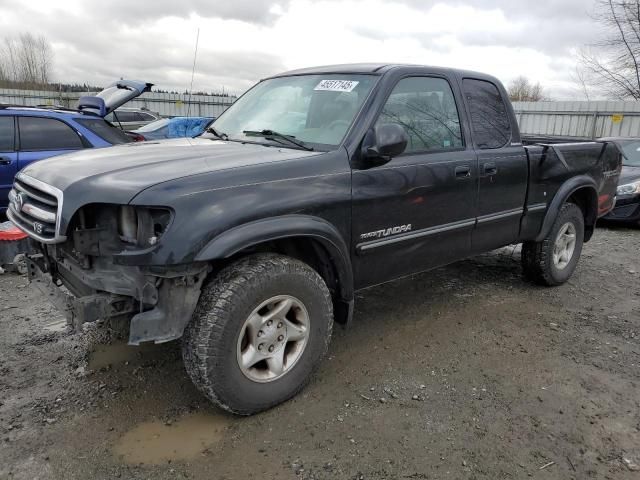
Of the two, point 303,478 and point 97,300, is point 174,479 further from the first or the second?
point 97,300

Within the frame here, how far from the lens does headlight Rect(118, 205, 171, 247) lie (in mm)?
2484

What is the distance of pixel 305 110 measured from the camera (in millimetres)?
3537

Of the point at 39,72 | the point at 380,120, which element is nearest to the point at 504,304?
the point at 380,120

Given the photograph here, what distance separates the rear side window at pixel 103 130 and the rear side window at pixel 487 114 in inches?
185

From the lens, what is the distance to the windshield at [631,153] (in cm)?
909

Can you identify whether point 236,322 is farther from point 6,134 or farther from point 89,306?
point 6,134

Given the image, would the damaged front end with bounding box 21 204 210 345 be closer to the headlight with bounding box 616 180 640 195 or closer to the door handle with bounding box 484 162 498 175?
the door handle with bounding box 484 162 498 175

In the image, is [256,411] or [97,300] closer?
[97,300]

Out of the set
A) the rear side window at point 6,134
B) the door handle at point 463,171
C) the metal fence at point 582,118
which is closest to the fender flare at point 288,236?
the door handle at point 463,171

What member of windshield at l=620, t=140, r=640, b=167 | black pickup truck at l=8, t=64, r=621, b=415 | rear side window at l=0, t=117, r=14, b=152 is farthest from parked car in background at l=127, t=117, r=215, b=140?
windshield at l=620, t=140, r=640, b=167

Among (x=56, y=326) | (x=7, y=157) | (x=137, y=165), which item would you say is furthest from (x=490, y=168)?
(x=7, y=157)

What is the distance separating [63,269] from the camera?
3.01 metres

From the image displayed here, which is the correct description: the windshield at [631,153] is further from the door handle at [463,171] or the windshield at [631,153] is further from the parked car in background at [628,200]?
the door handle at [463,171]

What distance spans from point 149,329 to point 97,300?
322mm
